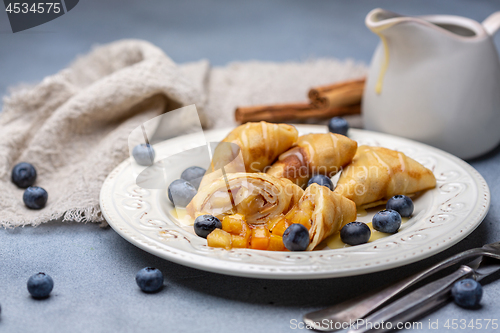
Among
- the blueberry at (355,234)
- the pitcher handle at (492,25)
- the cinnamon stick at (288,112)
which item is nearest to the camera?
the blueberry at (355,234)

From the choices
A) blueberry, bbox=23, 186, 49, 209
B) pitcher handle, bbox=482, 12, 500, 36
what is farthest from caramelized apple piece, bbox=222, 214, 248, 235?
pitcher handle, bbox=482, 12, 500, 36

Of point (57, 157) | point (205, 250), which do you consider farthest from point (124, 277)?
point (57, 157)

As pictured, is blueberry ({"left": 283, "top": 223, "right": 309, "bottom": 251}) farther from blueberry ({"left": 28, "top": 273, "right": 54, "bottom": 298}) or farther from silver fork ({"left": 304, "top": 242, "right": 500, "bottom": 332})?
blueberry ({"left": 28, "top": 273, "right": 54, "bottom": 298})

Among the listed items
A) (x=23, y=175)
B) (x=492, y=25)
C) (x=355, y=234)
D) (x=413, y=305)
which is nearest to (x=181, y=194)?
(x=355, y=234)

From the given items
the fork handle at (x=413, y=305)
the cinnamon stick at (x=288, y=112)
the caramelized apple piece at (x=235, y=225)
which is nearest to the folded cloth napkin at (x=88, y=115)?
the cinnamon stick at (x=288, y=112)

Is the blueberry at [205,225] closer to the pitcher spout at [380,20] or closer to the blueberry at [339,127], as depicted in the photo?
the blueberry at [339,127]

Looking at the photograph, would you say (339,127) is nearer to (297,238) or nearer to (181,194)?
(181,194)
